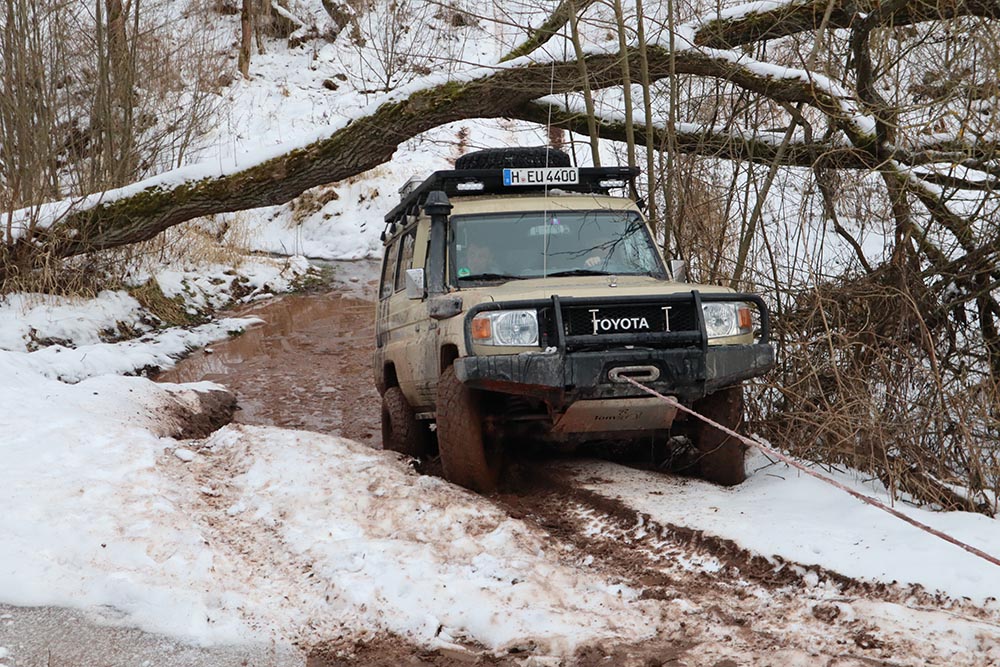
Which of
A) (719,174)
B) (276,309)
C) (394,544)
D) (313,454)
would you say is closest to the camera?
(394,544)

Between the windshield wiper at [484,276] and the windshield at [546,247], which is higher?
the windshield at [546,247]

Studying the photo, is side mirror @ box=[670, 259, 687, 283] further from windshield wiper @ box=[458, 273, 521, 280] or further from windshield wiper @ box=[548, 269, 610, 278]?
windshield wiper @ box=[458, 273, 521, 280]

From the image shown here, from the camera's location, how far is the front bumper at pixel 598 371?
518 centimetres

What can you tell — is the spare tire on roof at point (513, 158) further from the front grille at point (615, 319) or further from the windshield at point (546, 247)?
the front grille at point (615, 319)

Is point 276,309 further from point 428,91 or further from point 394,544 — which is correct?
point 394,544

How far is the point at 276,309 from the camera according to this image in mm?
15555

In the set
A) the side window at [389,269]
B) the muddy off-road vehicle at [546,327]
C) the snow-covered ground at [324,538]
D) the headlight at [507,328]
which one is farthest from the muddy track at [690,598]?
the side window at [389,269]

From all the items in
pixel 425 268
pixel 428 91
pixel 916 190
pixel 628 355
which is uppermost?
pixel 428 91

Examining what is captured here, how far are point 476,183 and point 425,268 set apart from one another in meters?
0.76

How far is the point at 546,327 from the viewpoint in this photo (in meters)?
5.34

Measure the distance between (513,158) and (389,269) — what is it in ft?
4.88

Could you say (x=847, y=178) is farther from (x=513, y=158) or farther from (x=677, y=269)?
(x=513, y=158)

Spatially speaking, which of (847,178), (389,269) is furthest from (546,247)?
(847,178)

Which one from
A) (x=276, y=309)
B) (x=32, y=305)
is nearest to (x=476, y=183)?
(x=32, y=305)
